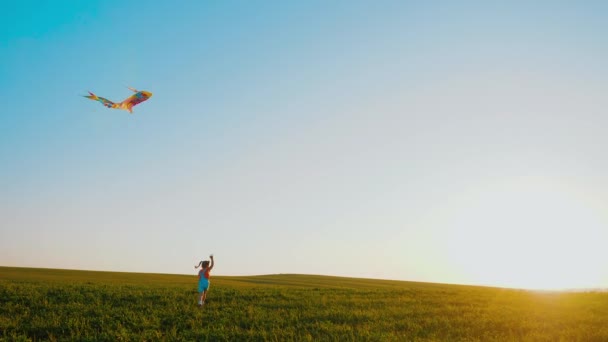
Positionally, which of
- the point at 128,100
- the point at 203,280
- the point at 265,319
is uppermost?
the point at 128,100

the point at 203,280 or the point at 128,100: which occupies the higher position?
the point at 128,100

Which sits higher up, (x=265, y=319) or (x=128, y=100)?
(x=128, y=100)

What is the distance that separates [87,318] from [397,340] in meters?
12.0

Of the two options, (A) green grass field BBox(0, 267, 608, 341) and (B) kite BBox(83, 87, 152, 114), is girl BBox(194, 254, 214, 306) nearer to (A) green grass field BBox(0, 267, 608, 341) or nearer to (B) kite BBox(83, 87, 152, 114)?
(A) green grass field BBox(0, 267, 608, 341)

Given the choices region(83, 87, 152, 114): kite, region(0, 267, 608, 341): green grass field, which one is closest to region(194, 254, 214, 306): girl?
region(0, 267, 608, 341): green grass field

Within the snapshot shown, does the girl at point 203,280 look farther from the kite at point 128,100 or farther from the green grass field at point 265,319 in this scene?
the kite at point 128,100

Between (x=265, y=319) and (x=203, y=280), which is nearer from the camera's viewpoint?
(x=265, y=319)

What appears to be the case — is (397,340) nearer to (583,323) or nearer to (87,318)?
(583,323)

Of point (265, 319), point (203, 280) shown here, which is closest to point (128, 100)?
point (203, 280)

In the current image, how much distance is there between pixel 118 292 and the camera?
84.6 ft

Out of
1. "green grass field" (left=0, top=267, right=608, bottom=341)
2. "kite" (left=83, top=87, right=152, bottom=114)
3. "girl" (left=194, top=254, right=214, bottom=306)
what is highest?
"kite" (left=83, top=87, right=152, bottom=114)

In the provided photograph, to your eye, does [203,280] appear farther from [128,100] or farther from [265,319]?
[128,100]

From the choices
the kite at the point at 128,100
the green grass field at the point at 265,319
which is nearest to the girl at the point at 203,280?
the green grass field at the point at 265,319

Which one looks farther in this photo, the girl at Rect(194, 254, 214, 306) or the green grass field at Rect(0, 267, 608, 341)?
the girl at Rect(194, 254, 214, 306)
